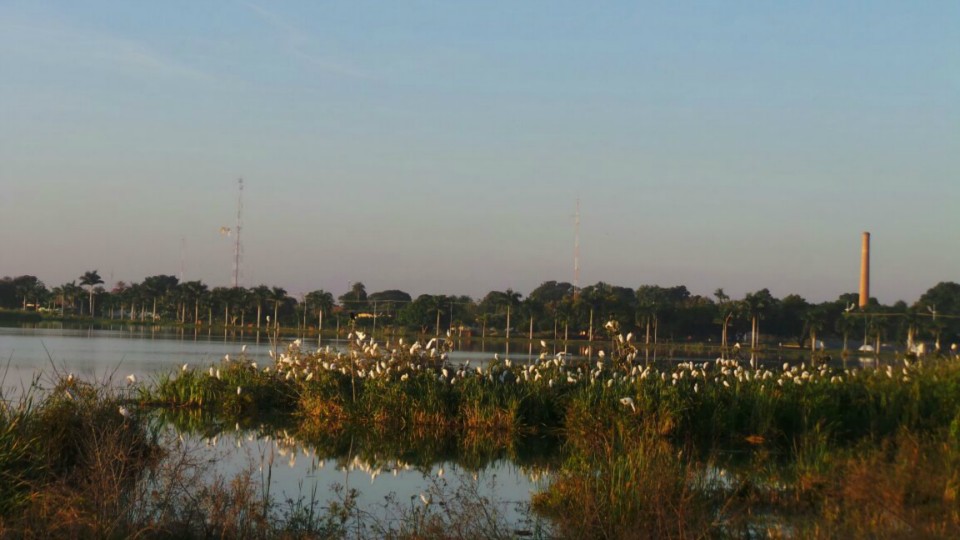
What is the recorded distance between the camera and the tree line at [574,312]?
90500mm

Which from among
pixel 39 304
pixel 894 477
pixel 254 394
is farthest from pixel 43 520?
pixel 39 304

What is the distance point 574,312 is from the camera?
103 meters

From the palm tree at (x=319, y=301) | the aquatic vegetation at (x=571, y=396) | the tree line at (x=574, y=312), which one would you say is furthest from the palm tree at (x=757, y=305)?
the aquatic vegetation at (x=571, y=396)

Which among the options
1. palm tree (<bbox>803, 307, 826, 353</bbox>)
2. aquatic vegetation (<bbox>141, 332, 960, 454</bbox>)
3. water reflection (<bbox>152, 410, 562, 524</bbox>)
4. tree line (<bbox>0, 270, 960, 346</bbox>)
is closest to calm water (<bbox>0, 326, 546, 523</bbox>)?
water reflection (<bbox>152, 410, 562, 524</bbox>)

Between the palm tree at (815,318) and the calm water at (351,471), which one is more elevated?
the palm tree at (815,318)

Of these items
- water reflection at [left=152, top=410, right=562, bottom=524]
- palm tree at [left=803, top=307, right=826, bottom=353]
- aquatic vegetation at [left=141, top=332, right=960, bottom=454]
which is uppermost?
palm tree at [left=803, top=307, right=826, bottom=353]

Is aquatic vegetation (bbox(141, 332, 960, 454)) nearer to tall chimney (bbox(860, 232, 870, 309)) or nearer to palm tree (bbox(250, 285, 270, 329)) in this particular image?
tall chimney (bbox(860, 232, 870, 309))

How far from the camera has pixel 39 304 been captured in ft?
541

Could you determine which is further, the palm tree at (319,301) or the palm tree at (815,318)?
the palm tree at (319,301)

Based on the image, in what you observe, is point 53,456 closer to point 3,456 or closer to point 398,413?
point 3,456

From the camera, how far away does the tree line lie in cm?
9050

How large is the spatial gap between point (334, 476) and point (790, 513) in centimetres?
599

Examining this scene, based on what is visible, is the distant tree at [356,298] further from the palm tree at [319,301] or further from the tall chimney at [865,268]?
the tall chimney at [865,268]

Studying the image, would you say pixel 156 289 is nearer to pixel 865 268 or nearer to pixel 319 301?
pixel 319 301
